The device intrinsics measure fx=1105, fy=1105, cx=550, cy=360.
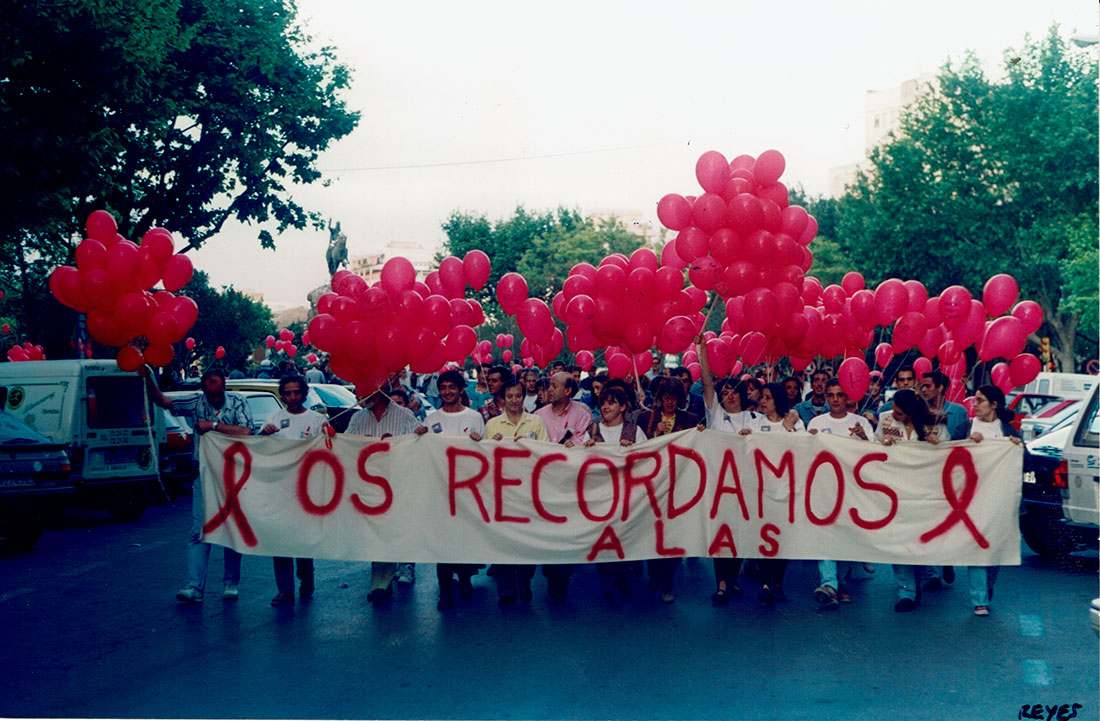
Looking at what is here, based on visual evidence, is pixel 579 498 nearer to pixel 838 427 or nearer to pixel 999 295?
pixel 838 427

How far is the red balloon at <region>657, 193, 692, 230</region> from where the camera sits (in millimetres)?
9234

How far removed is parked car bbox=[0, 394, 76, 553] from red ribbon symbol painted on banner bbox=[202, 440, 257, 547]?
3.55 m

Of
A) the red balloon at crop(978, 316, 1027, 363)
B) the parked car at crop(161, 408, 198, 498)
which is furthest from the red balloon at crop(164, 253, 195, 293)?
the red balloon at crop(978, 316, 1027, 363)

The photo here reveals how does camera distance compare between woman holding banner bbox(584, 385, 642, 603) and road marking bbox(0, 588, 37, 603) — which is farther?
road marking bbox(0, 588, 37, 603)

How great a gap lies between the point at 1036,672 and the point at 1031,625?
4.26ft

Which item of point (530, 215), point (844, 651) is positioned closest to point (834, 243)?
point (530, 215)

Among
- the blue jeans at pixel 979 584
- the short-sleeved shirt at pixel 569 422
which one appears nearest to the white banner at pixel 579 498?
the blue jeans at pixel 979 584

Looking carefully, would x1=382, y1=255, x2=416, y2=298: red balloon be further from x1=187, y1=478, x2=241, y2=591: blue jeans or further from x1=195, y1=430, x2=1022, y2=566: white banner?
x1=187, y1=478, x2=241, y2=591: blue jeans

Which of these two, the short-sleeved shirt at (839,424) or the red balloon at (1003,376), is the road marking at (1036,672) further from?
the red balloon at (1003,376)

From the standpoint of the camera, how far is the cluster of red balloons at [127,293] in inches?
333

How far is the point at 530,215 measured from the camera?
56812 mm

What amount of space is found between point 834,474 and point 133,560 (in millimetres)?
6326

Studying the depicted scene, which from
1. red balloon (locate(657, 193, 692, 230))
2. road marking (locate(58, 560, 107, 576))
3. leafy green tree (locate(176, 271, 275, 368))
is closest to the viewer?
red balloon (locate(657, 193, 692, 230))

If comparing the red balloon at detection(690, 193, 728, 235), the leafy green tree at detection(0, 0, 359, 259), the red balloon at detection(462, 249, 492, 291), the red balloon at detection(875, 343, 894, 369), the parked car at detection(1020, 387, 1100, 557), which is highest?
the leafy green tree at detection(0, 0, 359, 259)
